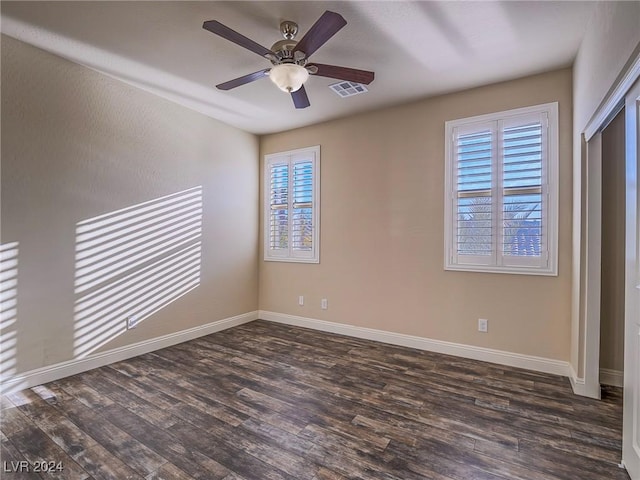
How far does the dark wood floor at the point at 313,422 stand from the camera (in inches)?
70.9

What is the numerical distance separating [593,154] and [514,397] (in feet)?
6.71

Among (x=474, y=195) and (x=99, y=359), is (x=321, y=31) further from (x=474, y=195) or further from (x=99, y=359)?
(x=99, y=359)

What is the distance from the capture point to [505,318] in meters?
3.24

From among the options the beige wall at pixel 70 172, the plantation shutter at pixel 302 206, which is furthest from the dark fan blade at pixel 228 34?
the plantation shutter at pixel 302 206

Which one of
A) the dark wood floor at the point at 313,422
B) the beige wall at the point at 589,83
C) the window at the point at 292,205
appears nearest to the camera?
the beige wall at the point at 589,83

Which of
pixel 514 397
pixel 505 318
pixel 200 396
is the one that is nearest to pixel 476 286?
pixel 505 318

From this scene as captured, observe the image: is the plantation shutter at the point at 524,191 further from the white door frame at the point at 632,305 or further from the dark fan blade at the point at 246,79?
the dark fan blade at the point at 246,79

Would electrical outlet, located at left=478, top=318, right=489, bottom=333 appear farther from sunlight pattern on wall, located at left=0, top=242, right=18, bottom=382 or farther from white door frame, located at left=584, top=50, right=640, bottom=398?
sunlight pattern on wall, located at left=0, top=242, right=18, bottom=382

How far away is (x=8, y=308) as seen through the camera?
2607 mm

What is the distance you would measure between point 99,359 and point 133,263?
98 cm

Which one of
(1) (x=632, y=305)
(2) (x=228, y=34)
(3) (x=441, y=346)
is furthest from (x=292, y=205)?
(1) (x=632, y=305)

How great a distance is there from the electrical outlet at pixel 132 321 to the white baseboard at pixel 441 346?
1.97m

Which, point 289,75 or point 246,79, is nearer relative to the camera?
→ point 289,75

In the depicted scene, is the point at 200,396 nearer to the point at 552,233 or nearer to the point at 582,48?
the point at 552,233
